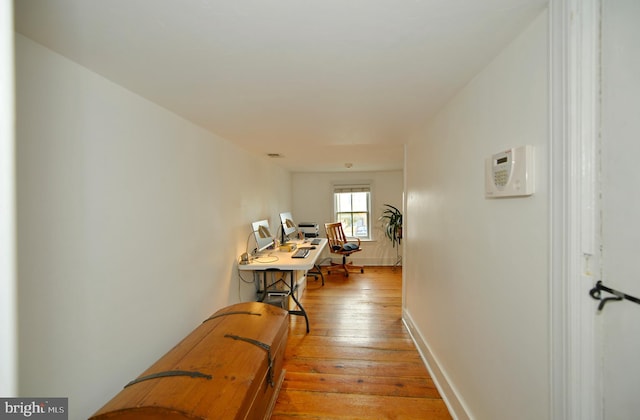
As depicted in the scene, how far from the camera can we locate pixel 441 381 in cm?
180

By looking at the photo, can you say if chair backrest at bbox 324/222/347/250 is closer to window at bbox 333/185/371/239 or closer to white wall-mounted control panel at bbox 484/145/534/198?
window at bbox 333/185/371/239

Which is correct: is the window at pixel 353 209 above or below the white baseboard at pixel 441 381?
above

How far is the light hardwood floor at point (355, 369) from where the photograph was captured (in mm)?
1683

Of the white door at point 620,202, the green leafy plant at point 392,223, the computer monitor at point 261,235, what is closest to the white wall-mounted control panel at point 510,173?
the white door at point 620,202

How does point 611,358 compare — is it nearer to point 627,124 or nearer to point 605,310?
point 605,310

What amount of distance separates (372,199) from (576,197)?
5.05m

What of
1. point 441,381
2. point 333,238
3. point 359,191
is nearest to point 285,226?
point 333,238

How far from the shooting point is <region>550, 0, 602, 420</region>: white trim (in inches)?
28.3

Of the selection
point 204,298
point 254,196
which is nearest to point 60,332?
point 204,298

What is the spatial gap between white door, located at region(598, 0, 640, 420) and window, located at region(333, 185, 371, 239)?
513cm

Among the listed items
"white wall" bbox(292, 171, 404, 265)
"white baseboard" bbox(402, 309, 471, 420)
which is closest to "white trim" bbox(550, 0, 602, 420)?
"white baseboard" bbox(402, 309, 471, 420)

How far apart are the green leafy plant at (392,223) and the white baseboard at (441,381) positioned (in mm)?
3108

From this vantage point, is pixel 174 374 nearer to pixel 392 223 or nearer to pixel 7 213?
pixel 7 213

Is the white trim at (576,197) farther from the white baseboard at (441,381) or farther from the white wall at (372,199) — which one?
the white wall at (372,199)
